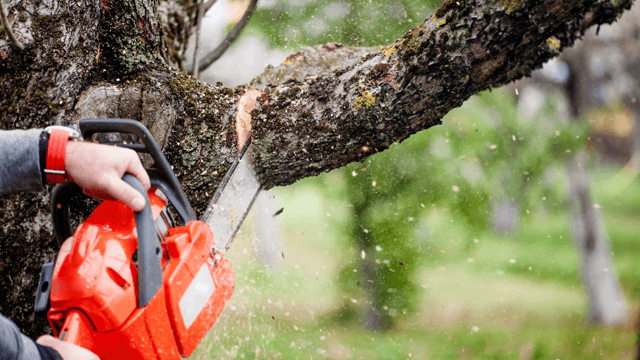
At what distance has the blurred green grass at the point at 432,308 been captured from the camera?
19.7ft

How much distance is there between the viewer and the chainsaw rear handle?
3.38ft

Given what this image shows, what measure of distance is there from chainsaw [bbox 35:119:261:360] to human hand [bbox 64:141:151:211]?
35mm

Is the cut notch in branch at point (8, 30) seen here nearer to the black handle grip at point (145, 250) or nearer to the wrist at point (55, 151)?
the wrist at point (55, 151)

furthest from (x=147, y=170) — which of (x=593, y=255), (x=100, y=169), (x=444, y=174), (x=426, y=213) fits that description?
(x=593, y=255)

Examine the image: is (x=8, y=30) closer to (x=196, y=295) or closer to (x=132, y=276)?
(x=132, y=276)

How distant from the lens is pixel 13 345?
29.3 inches

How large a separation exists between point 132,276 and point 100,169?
0.29 metres

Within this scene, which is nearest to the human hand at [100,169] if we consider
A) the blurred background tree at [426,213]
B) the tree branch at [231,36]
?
the tree branch at [231,36]

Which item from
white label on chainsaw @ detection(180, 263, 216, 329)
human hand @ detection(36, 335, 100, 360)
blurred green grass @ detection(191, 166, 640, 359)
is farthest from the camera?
blurred green grass @ detection(191, 166, 640, 359)

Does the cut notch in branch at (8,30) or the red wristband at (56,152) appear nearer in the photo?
the red wristband at (56,152)

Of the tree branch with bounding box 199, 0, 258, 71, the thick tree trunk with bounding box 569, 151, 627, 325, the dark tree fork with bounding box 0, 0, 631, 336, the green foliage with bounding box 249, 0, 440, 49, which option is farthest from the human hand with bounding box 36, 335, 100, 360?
the thick tree trunk with bounding box 569, 151, 627, 325

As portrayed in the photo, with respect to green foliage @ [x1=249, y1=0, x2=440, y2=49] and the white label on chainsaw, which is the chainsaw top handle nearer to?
the white label on chainsaw

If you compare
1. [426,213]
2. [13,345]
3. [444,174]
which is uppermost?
[444,174]

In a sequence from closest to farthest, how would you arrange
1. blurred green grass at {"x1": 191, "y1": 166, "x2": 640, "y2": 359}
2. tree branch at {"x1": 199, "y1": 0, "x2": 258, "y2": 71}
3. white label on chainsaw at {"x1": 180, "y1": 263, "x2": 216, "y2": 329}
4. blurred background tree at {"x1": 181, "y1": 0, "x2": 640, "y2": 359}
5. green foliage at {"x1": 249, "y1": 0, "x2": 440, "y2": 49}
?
white label on chainsaw at {"x1": 180, "y1": 263, "x2": 216, "y2": 329} < tree branch at {"x1": 199, "y1": 0, "x2": 258, "y2": 71} < green foliage at {"x1": 249, "y1": 0, "x2": 440, "y2": 49} < blurred background tree at {"x1": 181, "y1": 0, "x2": 640, "y2": 359} < blurred green grass at {"x1": 191, "y1": 166, "x2": 640, "y2": 359}
